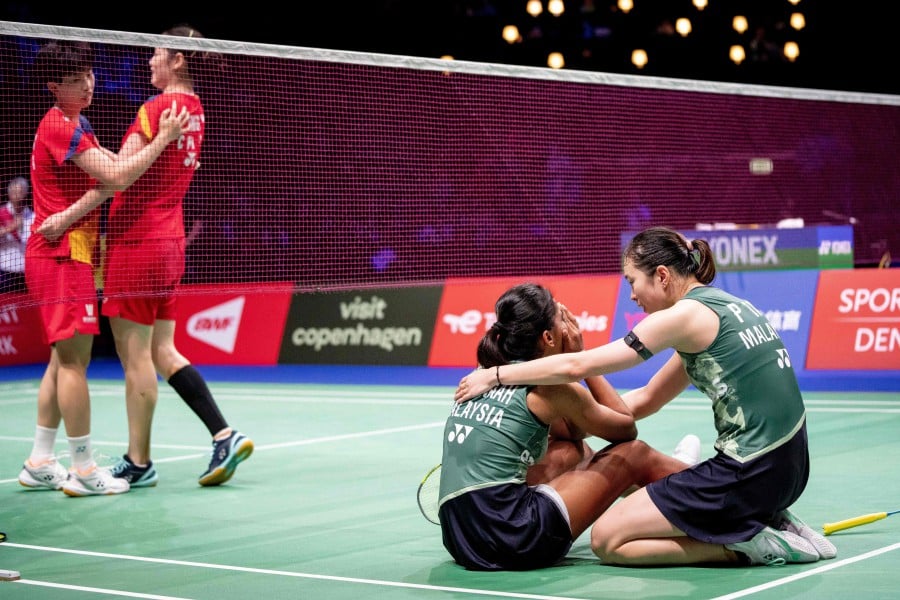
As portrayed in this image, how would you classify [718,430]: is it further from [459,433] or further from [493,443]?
[459,433]

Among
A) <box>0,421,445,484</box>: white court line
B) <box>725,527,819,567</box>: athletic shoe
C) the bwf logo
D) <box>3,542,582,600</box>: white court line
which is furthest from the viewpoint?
the bwf logo

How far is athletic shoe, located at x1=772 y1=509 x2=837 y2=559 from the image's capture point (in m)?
5.19

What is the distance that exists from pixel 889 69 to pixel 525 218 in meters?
8.88

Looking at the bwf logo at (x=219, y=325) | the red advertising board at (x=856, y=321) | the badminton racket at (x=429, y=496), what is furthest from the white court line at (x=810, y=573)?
the bwf logo at (x=219, y=325)

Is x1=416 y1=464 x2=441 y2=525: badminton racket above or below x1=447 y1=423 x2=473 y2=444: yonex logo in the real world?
below

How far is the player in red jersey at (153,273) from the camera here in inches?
294

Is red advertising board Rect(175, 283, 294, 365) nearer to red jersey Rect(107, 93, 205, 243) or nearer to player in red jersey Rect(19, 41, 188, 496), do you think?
red jersey Rect(107, 93, 205, 243)

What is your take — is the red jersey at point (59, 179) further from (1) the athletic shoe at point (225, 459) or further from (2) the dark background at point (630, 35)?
(2) the dark background at point (630, 35)

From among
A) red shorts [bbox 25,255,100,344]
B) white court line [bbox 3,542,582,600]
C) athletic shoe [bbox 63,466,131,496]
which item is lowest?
white court line [bbox 3,542,582,600]

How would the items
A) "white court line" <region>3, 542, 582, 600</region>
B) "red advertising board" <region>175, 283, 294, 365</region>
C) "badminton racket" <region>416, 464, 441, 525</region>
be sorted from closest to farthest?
"white court line" <region>3, 542, 582, 600</region> → "badminton racket" <region>416, 464, 441, 525</region> → "red advertising board" <region>175, 283, 294, 365</region>

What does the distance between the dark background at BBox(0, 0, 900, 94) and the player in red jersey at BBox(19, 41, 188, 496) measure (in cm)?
1274

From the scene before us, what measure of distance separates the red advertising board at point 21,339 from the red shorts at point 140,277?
10.2 meters

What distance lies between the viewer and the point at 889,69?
2156cm

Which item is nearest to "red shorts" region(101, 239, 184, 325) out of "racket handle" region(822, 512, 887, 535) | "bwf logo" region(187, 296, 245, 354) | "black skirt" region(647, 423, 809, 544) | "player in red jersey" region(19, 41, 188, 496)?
"player in red jersey" region(19, 41, 188, 496)
